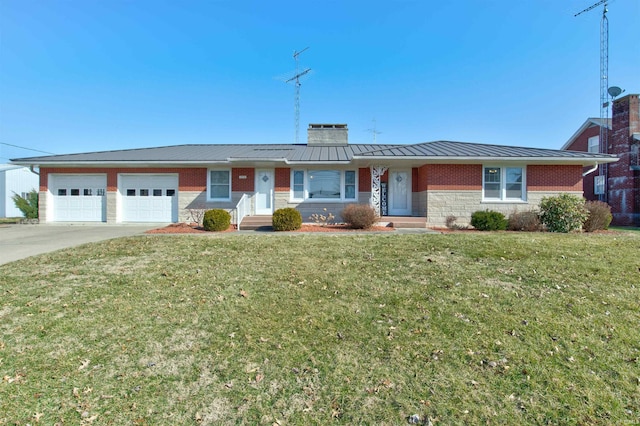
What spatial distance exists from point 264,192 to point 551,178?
13.1 metres

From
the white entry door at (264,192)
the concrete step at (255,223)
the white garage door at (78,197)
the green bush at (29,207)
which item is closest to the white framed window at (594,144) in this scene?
the white entry door at (264,192)

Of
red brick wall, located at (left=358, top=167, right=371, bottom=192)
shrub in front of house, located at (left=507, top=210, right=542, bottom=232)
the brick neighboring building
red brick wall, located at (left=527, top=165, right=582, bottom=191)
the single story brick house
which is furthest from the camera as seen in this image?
the brick neighboring building

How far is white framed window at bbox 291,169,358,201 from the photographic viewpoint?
A: 51.0 ft

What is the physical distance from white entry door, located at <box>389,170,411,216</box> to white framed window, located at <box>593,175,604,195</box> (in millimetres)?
14134

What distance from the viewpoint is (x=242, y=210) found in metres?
14.1

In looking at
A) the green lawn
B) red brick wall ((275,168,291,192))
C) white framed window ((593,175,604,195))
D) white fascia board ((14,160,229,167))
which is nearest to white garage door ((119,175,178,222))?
white fascia board ((14,160,229,167))

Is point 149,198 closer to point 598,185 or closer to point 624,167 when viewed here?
point 624,167

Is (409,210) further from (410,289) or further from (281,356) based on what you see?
(281,356)

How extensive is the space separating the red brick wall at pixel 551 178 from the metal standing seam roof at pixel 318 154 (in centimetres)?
70

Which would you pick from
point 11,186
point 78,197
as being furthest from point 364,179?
point 11,186

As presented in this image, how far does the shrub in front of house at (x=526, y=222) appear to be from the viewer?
1138 centimetres

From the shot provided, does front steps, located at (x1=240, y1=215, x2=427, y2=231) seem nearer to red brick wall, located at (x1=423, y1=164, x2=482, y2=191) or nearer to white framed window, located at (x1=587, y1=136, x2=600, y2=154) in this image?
red brick wall, located at (x1=423, y1=164, x2=482, y2=191)

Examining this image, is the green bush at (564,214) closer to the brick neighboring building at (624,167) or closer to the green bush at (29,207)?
the brick neighboring building at (624,167)

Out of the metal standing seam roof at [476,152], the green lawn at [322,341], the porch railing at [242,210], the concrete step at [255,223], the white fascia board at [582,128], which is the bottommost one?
the green lawn at [322,341]
